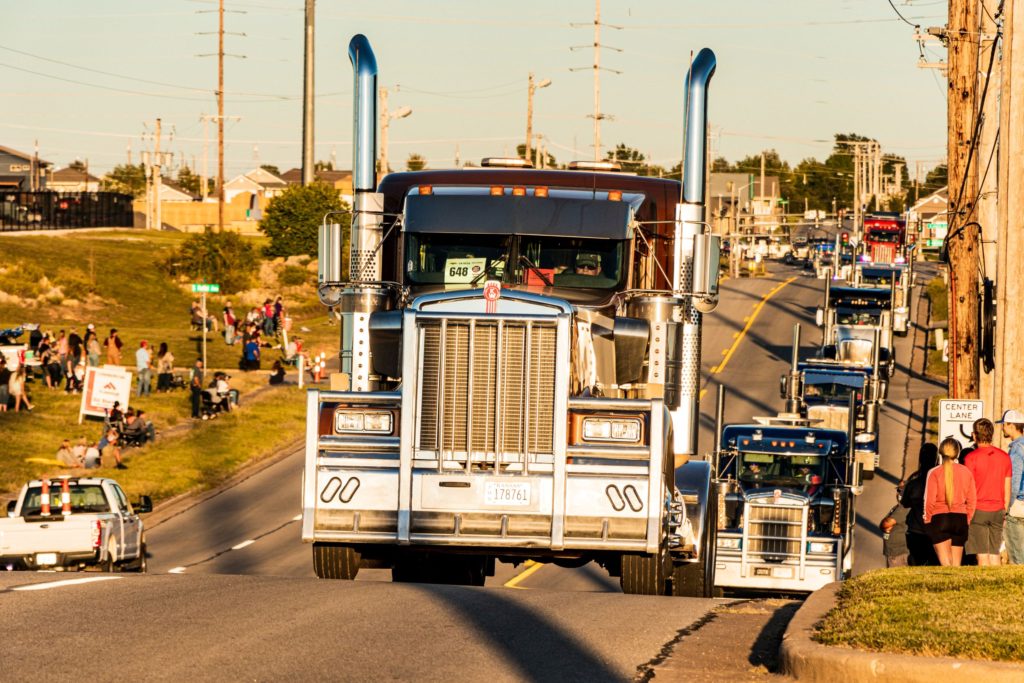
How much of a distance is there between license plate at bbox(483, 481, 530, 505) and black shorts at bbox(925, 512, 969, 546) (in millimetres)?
5011

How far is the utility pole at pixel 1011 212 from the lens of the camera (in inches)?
880

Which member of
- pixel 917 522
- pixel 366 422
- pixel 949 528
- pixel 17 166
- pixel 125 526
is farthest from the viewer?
pixel 17 166

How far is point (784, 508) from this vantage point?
2553cm

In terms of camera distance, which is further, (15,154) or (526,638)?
(15,154)

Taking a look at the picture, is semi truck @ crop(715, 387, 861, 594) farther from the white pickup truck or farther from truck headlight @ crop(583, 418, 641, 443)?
truck headlight @ crop(583, 418, 641, 443)

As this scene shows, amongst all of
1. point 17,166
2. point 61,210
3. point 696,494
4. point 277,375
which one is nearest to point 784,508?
point 696,494

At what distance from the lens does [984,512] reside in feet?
52.5

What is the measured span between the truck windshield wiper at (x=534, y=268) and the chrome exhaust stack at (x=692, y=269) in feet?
4.06

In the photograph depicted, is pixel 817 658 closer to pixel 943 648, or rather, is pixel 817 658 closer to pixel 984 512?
pixel 943 648

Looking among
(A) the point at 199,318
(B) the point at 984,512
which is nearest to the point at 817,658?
(B) the point at 984,512

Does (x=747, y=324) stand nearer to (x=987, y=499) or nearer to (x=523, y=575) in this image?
(x=523, y=575)

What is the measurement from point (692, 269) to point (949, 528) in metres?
3.73

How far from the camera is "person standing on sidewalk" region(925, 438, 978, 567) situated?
15594mm

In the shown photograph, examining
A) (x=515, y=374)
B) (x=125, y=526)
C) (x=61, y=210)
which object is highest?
(x=61, y=210)
